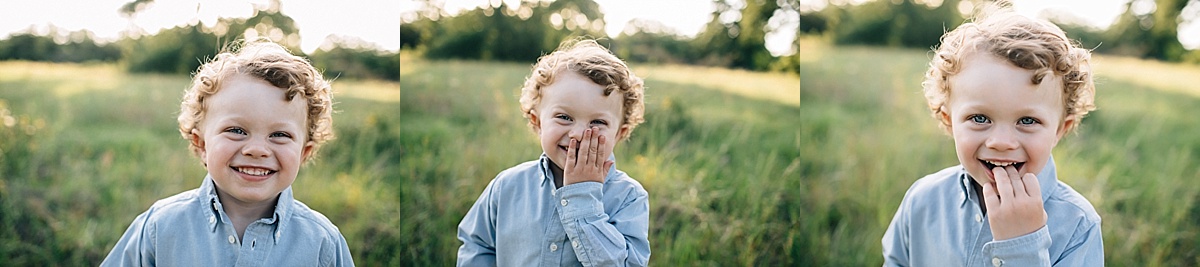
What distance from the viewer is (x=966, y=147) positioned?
236cm

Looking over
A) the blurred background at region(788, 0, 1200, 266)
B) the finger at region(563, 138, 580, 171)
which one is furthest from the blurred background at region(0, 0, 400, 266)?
the blurred background at region(788, 0, 1200, 266)

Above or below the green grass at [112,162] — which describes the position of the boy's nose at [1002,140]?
above

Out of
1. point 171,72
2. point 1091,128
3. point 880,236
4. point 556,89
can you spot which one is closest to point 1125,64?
point 1091,128

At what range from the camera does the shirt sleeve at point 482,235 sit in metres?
2.94

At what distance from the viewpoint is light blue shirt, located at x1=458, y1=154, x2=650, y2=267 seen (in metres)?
2.66

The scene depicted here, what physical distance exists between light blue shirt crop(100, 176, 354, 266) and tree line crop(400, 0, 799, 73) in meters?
1.44

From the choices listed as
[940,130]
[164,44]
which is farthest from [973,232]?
[164,44]

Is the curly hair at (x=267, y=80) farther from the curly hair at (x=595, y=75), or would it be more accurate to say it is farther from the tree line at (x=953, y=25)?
the tree line at (x=953, y=25)

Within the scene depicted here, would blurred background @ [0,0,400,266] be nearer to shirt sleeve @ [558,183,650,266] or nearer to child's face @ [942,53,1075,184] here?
shirt sleeve @ [558,183,650,266]

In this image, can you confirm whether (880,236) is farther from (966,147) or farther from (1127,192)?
(966,147)

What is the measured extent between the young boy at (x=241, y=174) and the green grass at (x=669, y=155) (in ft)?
4.14

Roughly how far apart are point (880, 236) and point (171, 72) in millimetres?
2879

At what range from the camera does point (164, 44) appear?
12.4 ft

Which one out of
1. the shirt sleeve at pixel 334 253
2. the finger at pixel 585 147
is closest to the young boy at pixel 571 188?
the finger at pixel 585 147
